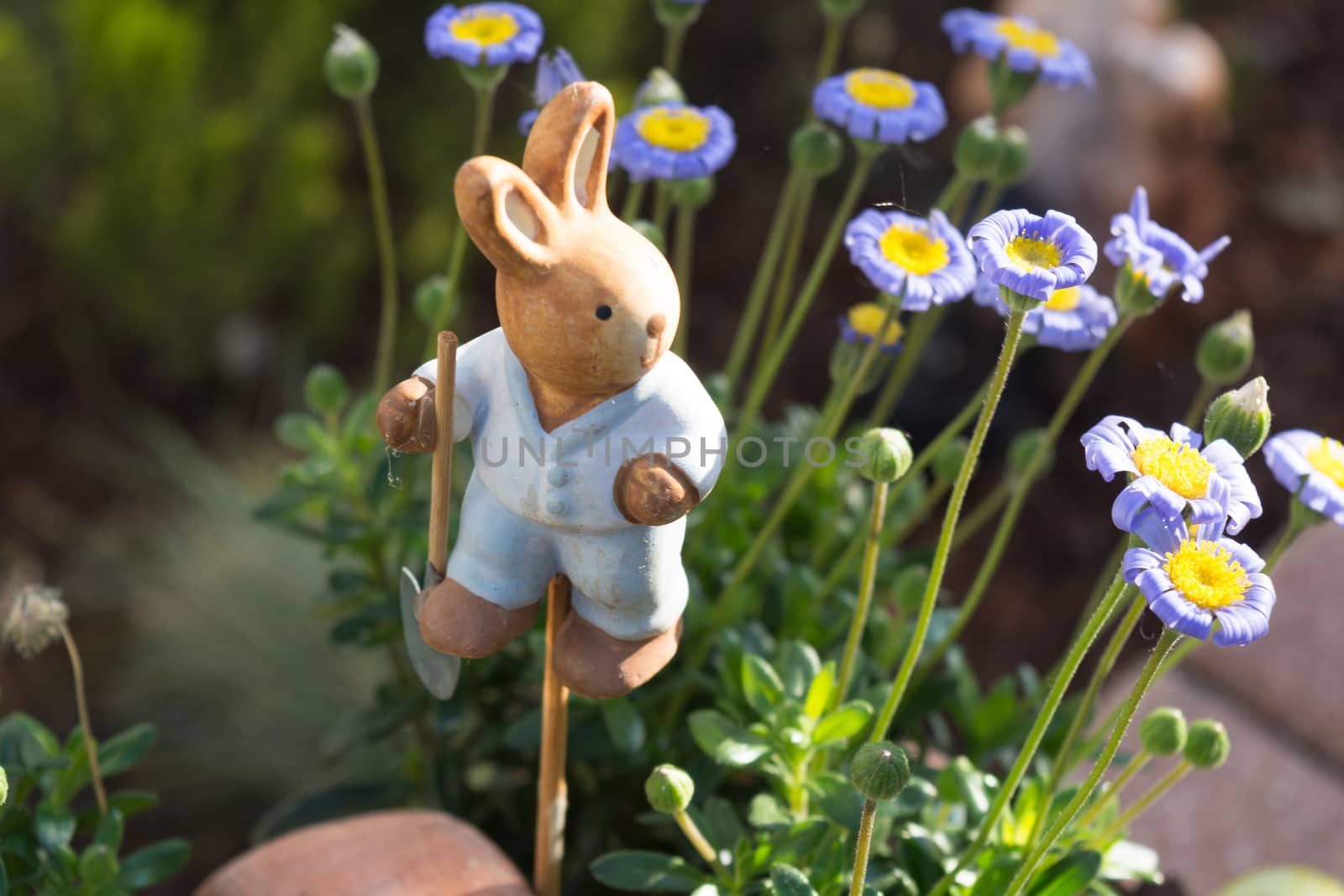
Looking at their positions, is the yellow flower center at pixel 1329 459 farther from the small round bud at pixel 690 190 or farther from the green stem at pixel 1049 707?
the small round bud at pixel 690 190

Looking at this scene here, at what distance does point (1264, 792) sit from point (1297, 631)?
173 mm

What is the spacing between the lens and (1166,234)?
2.37 feet

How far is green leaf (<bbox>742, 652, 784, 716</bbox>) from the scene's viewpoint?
720 mm

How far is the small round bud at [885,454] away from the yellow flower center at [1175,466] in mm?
99

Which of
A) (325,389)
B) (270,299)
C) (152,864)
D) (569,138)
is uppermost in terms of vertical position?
(569,138)

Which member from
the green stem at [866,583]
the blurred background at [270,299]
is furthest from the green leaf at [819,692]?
the blurred background at [270,299]

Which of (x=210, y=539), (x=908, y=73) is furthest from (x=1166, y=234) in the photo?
(x=908, y=73)

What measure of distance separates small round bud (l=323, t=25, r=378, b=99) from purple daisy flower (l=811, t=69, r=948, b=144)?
273 mm

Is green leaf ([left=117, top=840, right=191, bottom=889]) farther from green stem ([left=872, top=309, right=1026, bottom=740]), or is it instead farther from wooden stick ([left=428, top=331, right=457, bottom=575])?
green stem ([left=872, top=309, right=1026, bottom=740])

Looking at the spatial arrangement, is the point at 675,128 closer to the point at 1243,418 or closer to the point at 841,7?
the point at 841,7

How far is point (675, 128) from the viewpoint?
30.1 inches

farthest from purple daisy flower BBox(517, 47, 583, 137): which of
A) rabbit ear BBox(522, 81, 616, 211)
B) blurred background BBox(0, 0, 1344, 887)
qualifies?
blurred background BBox(0, 0, 1344, 887)

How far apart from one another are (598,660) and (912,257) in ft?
0.92

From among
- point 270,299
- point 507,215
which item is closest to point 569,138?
point 507,215
